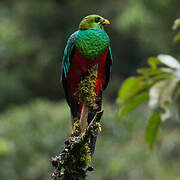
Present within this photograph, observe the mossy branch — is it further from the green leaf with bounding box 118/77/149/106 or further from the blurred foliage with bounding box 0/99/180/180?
the blurred foliage with bounding box 0/99/180/180

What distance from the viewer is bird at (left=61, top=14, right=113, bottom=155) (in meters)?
3.10

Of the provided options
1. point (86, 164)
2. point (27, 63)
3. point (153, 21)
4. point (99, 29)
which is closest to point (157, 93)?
point (99, 29)

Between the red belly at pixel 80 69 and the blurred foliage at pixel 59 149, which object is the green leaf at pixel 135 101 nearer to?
the red belly at pixel 80 69

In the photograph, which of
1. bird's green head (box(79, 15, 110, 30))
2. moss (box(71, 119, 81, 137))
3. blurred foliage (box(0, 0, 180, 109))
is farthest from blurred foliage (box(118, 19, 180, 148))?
blurred foliage (box(0, 0, 180, 109))

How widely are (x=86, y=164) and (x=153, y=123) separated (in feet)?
2.27

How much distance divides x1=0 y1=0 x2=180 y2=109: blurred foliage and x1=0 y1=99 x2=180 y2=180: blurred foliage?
15.3 ft

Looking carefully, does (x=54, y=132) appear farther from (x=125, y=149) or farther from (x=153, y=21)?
(x=153, y=21)

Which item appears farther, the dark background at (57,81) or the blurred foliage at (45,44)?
the blurred foliage at (45,44)

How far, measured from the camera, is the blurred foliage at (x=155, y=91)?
3027 millimetres

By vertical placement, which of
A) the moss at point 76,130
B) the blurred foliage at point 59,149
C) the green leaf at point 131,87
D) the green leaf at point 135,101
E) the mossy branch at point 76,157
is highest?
the blurred foliage at point 59,149

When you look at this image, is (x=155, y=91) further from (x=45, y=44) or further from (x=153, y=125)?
(x=45, y=44)

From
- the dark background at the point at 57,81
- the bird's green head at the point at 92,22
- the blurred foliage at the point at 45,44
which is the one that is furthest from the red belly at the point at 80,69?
the blurred foliage at the point at 45,44

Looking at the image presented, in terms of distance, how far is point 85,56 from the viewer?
10.2 feet

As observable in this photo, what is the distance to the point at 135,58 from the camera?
14.1 metres
